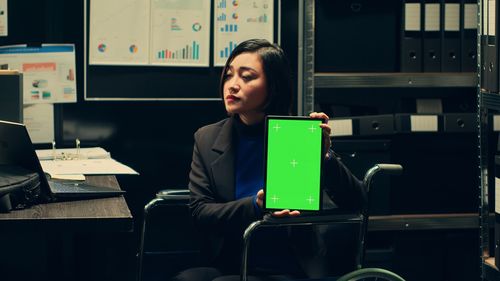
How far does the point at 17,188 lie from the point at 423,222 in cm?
178

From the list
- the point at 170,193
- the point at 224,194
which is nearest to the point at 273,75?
the point at 224,194

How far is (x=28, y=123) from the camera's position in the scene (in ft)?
11.0

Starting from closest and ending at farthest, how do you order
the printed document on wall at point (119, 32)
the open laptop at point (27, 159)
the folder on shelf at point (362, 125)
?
1. the open laptop at point (27, 159)
2. the folder on shelf at point (362, 125)
3. the printed document on wall at point (119, 32)

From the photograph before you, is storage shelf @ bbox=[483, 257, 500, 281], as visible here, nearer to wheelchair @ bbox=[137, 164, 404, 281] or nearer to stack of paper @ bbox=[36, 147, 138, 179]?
wheelchair @ bbox=[137, 164, 404, 281]

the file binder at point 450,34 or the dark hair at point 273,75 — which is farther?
the file binder at point 450,34

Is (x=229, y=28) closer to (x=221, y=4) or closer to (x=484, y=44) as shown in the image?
(x=221, y=4)

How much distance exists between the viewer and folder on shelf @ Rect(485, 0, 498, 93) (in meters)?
2.64

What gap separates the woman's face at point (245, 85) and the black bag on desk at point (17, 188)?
1.91 feet

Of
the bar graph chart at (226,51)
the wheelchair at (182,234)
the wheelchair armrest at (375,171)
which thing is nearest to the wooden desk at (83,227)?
→ the wheelchair at (182,234)

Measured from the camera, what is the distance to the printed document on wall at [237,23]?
140 inches

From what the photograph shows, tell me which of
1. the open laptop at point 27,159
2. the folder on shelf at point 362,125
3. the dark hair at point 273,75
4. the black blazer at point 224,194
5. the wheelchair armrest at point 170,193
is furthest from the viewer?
the folder on shelf at point 362,125

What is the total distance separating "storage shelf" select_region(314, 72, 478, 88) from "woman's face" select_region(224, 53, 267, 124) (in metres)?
0.82

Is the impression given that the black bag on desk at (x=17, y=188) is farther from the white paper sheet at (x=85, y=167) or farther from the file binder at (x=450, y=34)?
the file binder at (x=450, y=34)

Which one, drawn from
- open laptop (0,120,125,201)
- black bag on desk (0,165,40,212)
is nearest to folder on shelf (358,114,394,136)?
open laptop (0,120,125,201)
